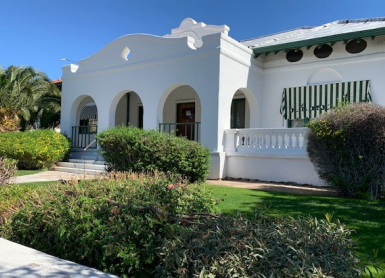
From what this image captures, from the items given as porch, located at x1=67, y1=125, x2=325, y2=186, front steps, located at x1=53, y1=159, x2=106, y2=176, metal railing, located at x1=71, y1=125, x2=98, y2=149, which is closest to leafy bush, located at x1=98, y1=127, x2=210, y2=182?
porch, located at x1=67, y1=125, x2=325, y2=186

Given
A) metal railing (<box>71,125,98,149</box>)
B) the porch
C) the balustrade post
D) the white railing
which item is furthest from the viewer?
metal railing (<box>71,125,98,149</box>)

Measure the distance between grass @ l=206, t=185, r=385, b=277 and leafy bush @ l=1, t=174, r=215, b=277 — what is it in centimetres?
84

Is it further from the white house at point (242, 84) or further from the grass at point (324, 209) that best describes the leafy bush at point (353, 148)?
the white house at point (242, 84)

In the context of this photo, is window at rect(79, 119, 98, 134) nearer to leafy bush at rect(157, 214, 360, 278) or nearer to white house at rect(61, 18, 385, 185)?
white house at rect(61, 18, 385, 185)

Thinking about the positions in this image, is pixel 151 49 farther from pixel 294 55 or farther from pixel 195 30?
pixel 294 55

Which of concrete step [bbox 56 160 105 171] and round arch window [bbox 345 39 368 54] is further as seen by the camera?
concrete step [bbox 56 160 105 171]

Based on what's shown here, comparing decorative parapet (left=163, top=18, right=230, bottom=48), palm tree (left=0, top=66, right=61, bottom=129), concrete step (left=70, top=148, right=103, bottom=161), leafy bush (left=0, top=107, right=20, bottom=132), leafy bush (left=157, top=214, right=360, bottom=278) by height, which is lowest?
leafy bush (left=157, top=214, right=360, bottom=278)

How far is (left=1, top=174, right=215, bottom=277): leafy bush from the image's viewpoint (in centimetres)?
359

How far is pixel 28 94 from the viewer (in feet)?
78.8

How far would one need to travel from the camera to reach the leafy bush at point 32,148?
47.1ft

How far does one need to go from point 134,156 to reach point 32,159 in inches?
280

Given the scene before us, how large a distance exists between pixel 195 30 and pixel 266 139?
7325 mm

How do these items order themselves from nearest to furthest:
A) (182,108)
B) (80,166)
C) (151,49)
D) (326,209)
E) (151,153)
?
(326,209) → (151,153) → (151,49) → (80,166) → (182,108)

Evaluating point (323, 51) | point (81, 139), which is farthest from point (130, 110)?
point (323, 51)
